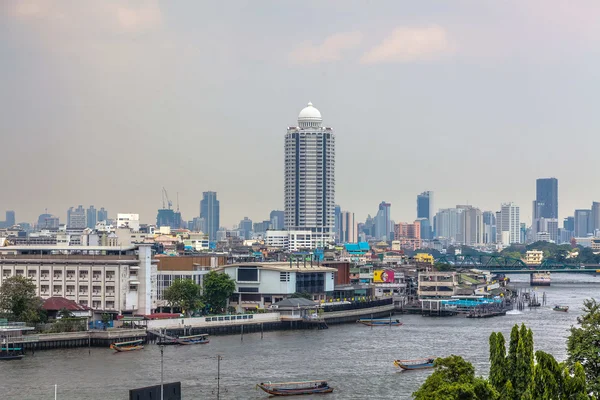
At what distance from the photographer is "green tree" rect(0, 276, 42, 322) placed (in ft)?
154

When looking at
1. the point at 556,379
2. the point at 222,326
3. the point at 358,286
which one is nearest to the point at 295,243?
the point at 358,286

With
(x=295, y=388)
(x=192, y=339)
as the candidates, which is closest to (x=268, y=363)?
(x=295, y=388)

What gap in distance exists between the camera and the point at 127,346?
149 ft

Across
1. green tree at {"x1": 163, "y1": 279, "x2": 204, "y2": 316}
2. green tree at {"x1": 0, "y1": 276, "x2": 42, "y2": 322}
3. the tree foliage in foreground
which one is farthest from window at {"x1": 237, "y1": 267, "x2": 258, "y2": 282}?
green tree at {"x1": 0, "y1": 276, "x2": 42, "y2": 322}

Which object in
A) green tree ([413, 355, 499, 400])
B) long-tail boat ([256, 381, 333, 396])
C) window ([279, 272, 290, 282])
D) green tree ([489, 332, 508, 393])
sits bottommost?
long-tail boat ([256, 381, 333, 396])

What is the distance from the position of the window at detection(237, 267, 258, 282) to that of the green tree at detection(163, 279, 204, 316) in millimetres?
6680

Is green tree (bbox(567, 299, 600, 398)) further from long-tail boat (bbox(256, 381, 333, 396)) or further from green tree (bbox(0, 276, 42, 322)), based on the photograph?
green tree (bbox(0, 276, 42, 322))

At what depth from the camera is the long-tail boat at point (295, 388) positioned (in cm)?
3478

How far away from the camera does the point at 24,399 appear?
3247 centimetres

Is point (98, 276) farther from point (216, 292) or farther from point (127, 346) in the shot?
point (127, 346)

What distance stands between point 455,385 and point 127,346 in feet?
79.0

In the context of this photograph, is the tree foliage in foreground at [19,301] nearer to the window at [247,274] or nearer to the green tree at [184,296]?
the green tree at [184,296]

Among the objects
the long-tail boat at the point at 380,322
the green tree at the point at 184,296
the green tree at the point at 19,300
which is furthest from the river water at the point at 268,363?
the green tree at the point at 184,296

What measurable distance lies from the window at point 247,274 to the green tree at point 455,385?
122ft
